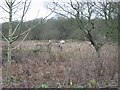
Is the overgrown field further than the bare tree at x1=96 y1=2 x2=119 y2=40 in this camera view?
No

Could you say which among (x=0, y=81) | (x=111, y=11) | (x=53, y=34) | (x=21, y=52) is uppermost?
(x=111, y=11)

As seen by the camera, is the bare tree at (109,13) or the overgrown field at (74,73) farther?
the bare tree at (109,13)

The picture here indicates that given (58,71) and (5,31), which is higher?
(5,31)

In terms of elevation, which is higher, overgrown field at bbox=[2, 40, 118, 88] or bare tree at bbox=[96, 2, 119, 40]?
bare tree at bbox=[96, 2, 119, 40]

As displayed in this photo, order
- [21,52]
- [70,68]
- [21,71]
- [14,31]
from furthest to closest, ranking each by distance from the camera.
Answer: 1. [21,52]
2. [21,71]
3. [70,68]
4. [14,31]

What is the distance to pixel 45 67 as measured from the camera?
8.05 meters

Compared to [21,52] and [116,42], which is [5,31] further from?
[116,42]

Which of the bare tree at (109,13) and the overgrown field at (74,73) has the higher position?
the bare tree at (109,13)

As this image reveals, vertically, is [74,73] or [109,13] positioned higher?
[109,13]

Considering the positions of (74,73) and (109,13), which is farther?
(109,13)

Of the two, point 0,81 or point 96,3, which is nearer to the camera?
point 0,81

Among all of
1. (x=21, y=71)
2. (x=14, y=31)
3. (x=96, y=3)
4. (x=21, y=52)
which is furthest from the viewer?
(x=21, y=52)

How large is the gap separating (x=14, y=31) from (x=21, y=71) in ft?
5.36

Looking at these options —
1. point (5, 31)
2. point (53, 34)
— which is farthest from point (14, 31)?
point (53, 34)
